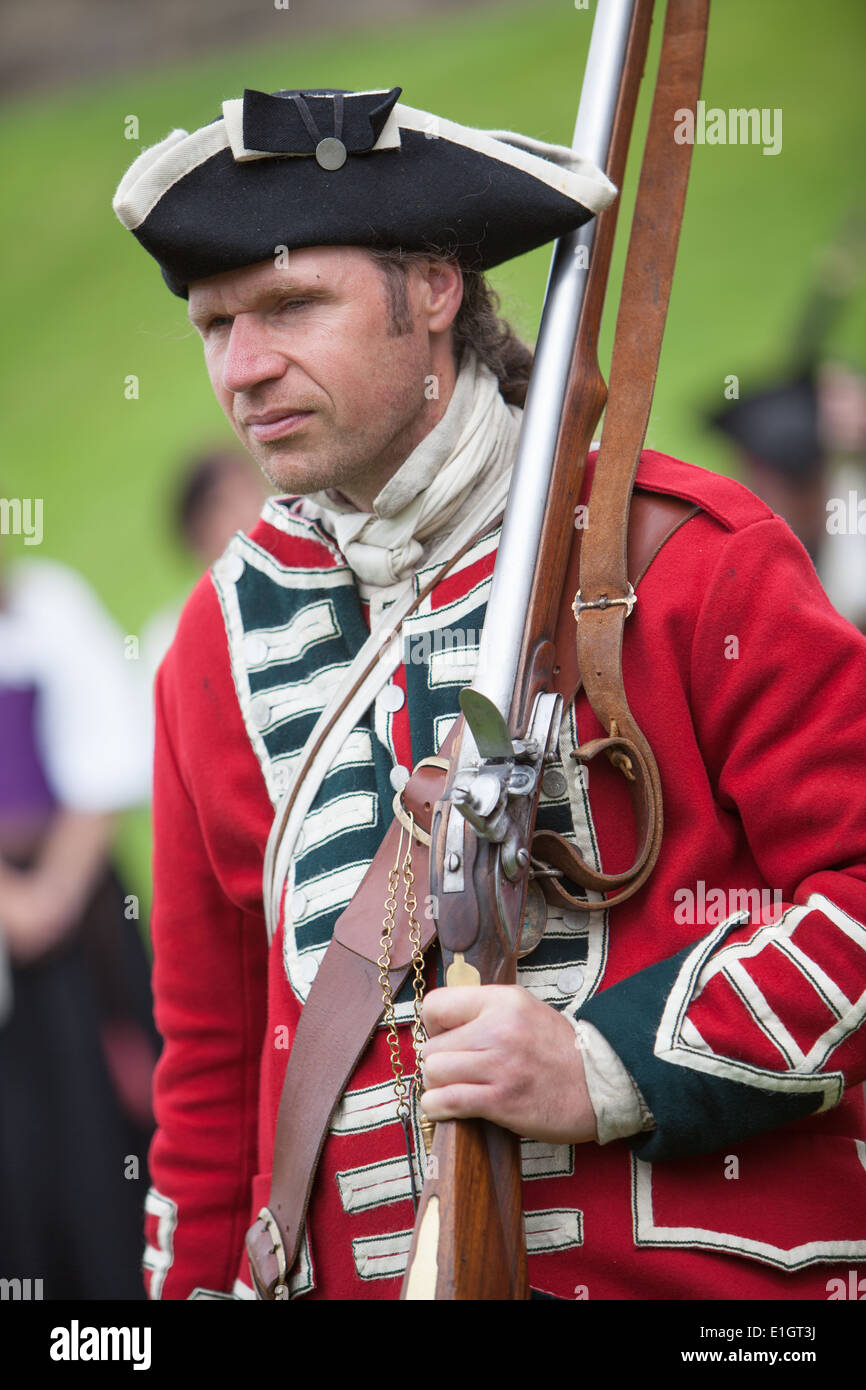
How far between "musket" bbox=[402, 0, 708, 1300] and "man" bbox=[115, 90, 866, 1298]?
0.07 meters

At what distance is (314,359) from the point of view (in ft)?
7.47

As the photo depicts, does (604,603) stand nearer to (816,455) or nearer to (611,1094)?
(611,1094)

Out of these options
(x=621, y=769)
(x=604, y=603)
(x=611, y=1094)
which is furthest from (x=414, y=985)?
(x=604, y=603)

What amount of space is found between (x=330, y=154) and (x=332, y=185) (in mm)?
46

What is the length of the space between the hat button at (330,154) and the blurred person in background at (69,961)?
3.09 meters

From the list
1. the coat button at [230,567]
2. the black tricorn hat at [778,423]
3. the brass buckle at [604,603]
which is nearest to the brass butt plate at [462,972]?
the brass buckle at [604,603]

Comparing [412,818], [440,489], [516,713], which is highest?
[440,489]

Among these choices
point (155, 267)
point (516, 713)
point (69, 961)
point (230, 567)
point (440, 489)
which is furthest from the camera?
point (155, 267)

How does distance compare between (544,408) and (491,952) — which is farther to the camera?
(544,408)

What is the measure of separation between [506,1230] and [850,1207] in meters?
0.55

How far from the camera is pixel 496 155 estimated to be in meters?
2.31

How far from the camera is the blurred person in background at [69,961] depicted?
4926 millimetres

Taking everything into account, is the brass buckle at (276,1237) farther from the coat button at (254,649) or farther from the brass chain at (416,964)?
the coat button at (254,649)

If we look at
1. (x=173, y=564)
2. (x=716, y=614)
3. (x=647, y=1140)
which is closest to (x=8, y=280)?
(x=173, y=564)
